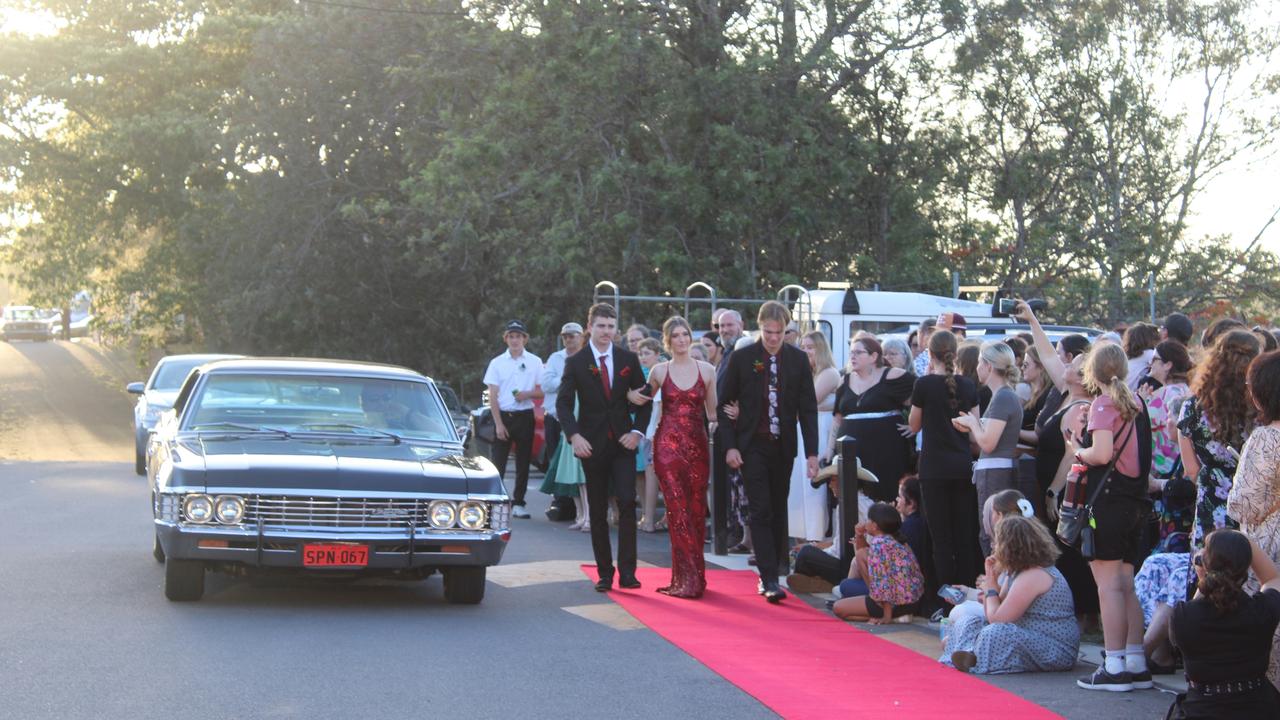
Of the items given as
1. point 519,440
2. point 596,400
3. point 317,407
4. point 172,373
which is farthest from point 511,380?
point 172,373

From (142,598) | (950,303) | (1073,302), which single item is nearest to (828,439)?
(142,598)

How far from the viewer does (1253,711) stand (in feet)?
19.9

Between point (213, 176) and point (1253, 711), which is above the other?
point (213, 176)

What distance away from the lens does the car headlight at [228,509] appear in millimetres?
8844

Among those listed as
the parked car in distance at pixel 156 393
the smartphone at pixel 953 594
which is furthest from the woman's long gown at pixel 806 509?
the parked car in distance at pixel 156 393

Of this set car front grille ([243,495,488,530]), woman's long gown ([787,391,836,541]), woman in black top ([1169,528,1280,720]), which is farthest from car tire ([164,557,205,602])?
woman in black top ([1169,528,1280,720])

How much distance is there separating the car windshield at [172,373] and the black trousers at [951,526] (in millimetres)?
13535

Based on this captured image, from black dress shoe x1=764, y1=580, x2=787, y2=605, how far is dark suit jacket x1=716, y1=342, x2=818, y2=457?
90 centimetres

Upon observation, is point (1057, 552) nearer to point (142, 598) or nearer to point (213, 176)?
point (142, 598)

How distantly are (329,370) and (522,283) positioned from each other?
18069mm

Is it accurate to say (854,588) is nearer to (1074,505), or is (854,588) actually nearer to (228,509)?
(1074,505)

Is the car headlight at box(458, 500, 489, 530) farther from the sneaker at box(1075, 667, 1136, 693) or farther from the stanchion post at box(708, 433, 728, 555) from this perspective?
the sneaker at box(1075, 667, 1136, 693)

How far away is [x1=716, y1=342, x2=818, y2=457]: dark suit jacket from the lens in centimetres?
1052

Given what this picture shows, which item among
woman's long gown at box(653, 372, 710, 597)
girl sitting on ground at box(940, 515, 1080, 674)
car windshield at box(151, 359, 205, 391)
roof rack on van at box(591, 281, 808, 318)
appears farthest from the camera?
car windshield at box(151, 359, 205, 391)
